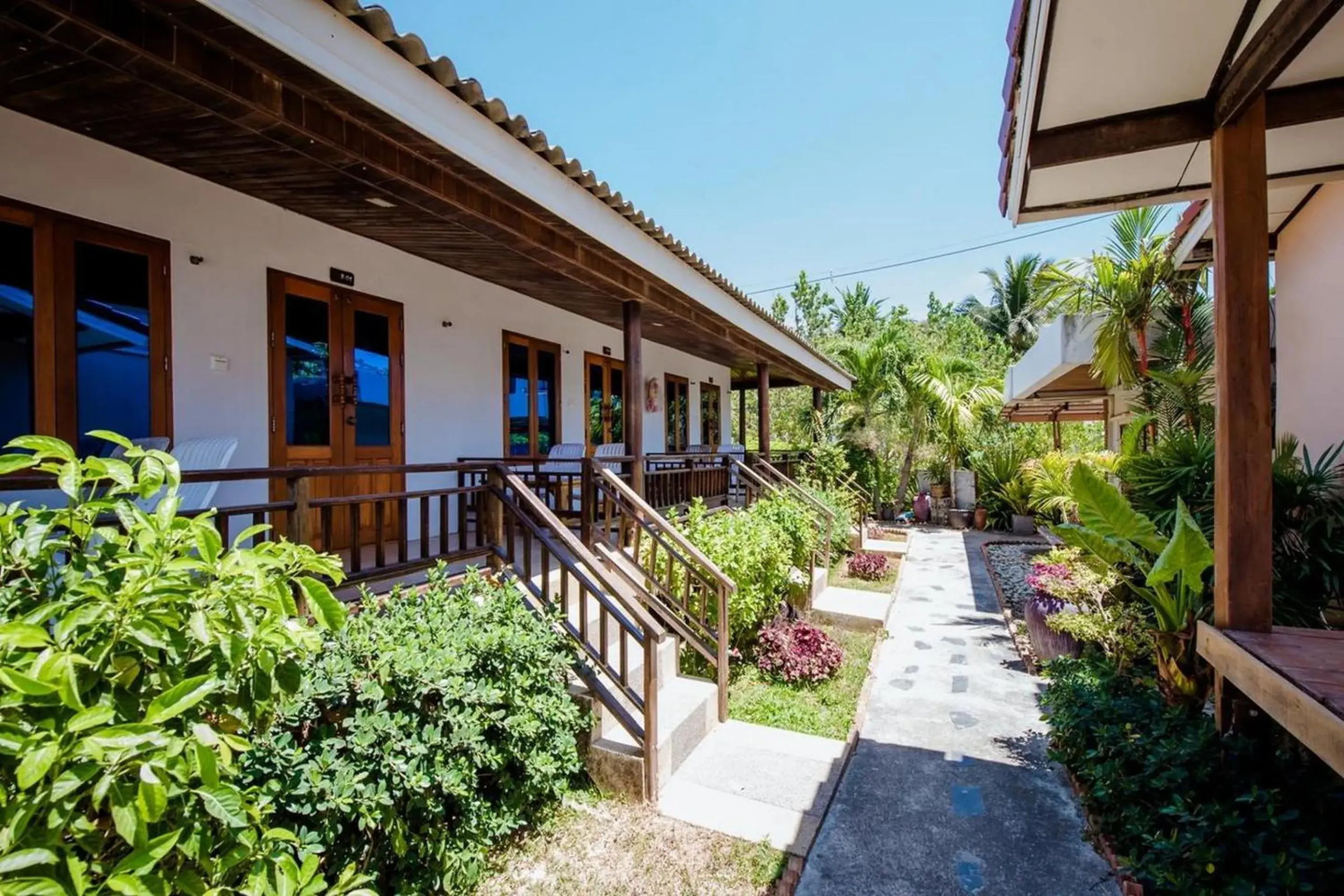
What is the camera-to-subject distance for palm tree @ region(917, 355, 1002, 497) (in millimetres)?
15617

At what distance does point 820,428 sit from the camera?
520 inches

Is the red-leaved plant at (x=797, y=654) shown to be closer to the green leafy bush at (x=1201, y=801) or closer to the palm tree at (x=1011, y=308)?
the green leafy bush at (x=1201, y=801)

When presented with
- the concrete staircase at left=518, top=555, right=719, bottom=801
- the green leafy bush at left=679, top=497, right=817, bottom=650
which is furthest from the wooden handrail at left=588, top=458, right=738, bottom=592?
the concrete staircase at left=518, top=555, right=719, bottom=801

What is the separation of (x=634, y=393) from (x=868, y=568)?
5431mm

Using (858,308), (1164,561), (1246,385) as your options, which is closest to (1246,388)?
(1246,385)

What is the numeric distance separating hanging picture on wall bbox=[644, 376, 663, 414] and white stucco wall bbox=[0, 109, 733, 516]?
11.5 ft

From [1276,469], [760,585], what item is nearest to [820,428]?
[760,585]

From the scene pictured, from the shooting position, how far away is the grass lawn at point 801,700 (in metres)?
4.80

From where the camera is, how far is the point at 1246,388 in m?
2.75

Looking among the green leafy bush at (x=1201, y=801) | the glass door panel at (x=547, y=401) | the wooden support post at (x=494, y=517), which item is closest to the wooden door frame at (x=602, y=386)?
the glass door panel at (x=547, y=401)

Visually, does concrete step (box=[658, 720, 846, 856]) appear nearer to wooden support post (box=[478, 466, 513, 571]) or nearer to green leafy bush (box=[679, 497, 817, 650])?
green leafy bush (box=[679, 497, 817, 650])

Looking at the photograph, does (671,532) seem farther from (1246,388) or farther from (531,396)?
(531,396)

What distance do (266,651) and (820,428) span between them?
12.4 m

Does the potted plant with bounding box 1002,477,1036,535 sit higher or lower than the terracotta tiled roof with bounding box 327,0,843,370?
lower
